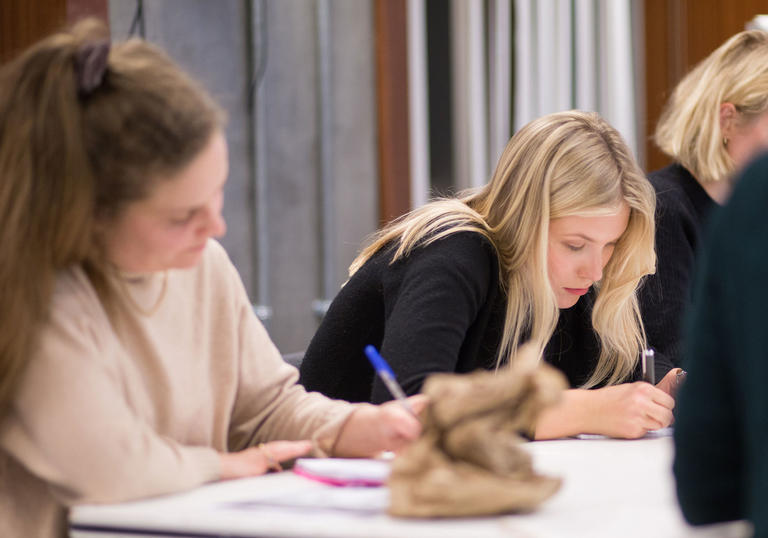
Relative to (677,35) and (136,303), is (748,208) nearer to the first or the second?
(136,303)

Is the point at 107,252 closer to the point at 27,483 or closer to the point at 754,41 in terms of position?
the point at 27,483

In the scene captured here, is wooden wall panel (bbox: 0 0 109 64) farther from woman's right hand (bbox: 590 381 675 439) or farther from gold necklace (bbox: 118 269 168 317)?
woman's right hand (bbox: 590 381 675 439)

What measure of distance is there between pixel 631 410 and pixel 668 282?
798mm

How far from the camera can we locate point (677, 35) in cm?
402

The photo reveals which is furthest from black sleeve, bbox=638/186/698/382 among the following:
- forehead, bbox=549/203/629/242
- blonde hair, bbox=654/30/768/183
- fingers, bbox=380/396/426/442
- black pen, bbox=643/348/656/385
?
fingers, bbox=380/396/426/442

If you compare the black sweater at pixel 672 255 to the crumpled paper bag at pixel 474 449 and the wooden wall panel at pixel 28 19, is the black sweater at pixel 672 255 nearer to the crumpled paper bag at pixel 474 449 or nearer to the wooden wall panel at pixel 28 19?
the crumpled paper bag at pixel 474 449

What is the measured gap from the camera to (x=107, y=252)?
1.33 m

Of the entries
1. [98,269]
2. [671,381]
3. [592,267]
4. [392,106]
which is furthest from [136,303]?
[392,106]

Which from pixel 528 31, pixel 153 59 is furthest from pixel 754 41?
pixel 153 59

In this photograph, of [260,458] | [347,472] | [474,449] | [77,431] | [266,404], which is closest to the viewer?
[474,449]

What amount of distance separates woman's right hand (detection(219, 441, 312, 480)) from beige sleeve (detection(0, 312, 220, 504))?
131 millimetres

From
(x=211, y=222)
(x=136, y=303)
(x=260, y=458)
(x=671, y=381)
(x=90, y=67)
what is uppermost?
(x=90, y=67)

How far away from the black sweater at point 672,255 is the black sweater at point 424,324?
0.21 metres

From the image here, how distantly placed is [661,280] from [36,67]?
163 centimetres
